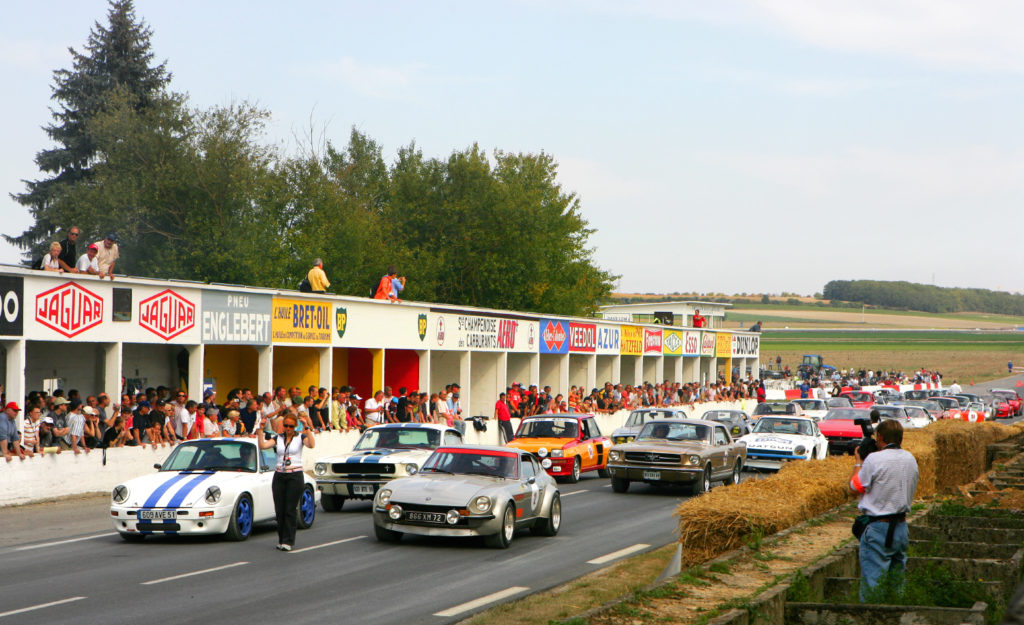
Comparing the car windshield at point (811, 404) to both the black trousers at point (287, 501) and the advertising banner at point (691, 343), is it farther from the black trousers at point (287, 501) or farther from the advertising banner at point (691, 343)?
the black trousers at point (287, 501)

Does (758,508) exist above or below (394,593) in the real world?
above

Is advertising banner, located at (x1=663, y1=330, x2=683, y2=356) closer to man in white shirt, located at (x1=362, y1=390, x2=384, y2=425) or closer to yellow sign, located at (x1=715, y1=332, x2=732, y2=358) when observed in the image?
yellow sign, located at (x1=715, y1=332, x2=732, y2=358)

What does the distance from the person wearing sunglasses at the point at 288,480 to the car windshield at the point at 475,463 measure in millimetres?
2090

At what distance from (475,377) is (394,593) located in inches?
1245

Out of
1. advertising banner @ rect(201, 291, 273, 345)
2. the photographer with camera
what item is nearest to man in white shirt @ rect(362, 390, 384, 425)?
advertising banner @ rect(201, 291, 273, 345)

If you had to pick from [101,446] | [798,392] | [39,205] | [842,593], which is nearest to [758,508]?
[842,593]

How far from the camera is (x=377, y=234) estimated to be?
6925 centimetres

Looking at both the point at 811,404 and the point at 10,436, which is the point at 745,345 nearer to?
the point at 811,404

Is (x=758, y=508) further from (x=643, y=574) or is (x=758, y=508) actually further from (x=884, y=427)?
(x=884, y=427)

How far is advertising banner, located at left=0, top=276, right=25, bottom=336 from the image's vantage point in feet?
72.3

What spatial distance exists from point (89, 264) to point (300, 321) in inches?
299

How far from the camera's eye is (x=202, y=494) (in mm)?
15609

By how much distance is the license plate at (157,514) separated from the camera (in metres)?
15.5

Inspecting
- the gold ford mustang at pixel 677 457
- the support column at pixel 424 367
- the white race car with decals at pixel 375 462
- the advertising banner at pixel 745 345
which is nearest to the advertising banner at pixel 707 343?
the advertising banner at pixel 745 345
